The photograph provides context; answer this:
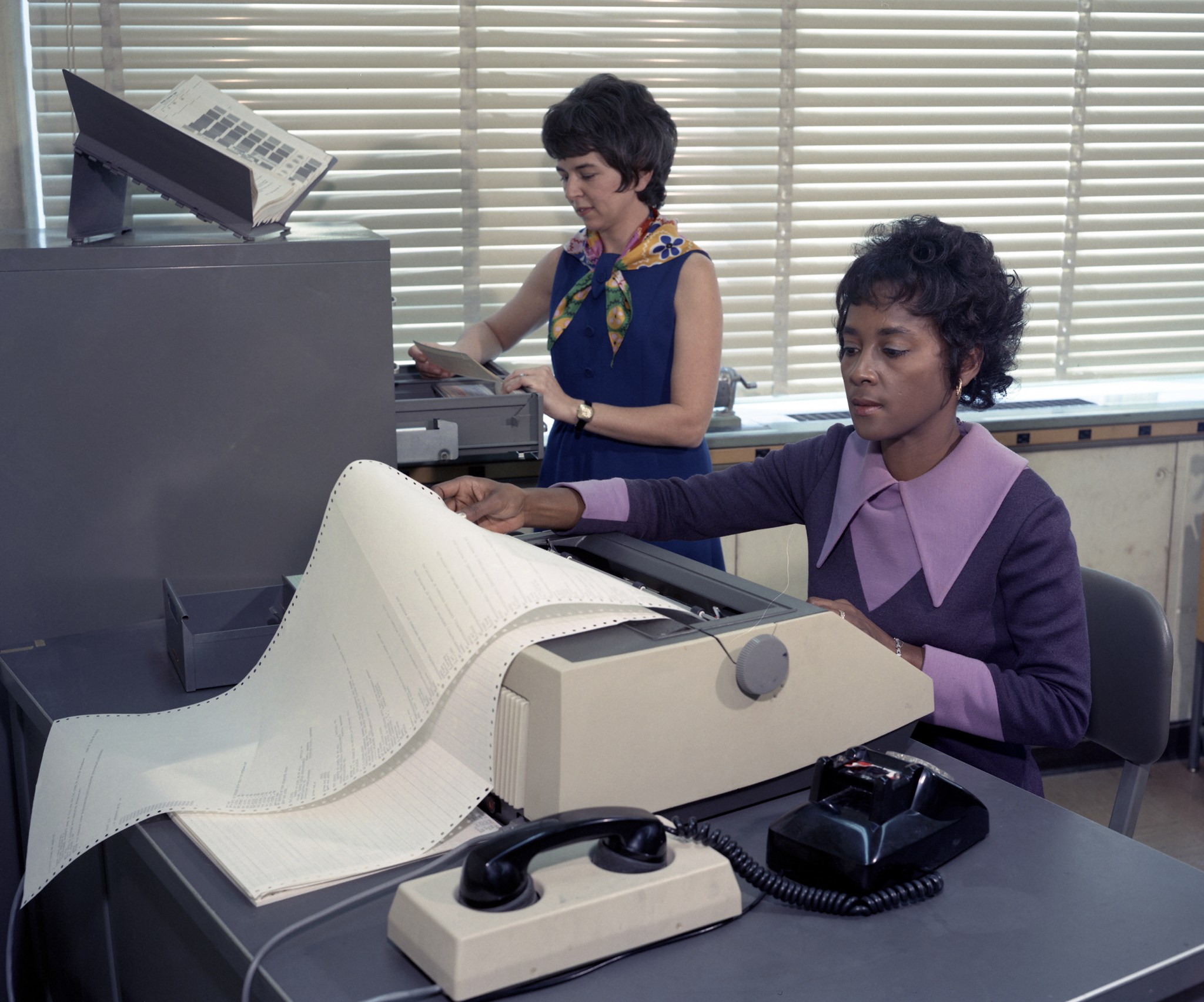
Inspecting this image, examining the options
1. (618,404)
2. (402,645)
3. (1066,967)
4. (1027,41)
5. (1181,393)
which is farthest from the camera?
(1181,393)

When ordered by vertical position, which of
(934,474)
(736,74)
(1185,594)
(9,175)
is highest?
(736,74)

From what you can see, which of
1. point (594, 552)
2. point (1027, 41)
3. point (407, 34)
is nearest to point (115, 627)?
point (594, 552)

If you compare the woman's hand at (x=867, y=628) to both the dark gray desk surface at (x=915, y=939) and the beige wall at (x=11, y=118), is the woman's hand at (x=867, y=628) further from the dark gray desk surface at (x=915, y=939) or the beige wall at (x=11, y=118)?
the beige wall at (x=11, y=118)

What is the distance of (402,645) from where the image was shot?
1052 millimetres

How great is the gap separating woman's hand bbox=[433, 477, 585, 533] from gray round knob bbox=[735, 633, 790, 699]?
0.50m

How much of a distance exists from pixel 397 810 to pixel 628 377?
1273mm

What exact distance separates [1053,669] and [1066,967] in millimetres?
480

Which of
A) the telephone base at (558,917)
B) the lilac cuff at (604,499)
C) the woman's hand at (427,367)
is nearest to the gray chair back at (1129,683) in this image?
the lilac cuff at (604,499)

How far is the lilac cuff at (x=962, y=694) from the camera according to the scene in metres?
1.20

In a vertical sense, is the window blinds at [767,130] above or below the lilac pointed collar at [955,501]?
above

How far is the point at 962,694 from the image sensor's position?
1.21m

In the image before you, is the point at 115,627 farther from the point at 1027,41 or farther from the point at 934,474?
the point at 1027,41

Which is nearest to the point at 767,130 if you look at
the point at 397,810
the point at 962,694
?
the point at 962,694

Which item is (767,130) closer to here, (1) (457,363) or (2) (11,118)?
(1) (457,363)
